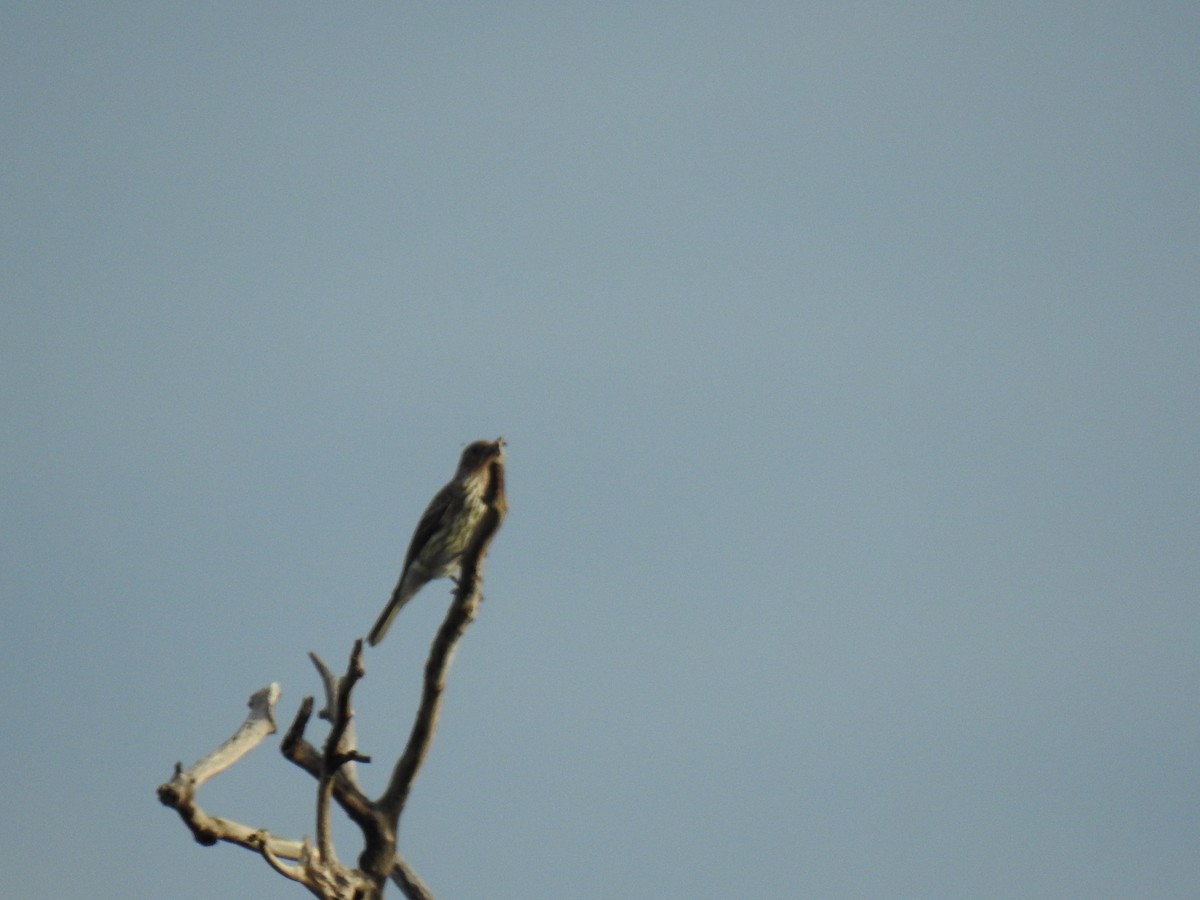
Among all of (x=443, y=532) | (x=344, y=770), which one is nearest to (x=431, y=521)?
(x=443, y=532)

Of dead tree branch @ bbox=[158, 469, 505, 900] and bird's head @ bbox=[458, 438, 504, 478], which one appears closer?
dead tree branch @ bbox=[158, 469, 505, 900]

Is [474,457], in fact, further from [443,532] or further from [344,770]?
[344,770]

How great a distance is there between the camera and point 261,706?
10.7m

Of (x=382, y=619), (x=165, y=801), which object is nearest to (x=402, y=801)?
(x=165, y=801)

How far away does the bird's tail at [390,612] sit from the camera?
1580cm

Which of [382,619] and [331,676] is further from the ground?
[382,619]

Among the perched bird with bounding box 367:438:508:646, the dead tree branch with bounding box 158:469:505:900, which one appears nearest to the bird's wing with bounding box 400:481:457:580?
the perched bird with bounding box 367:438:508:646

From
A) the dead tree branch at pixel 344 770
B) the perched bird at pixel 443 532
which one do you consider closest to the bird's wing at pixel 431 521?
the perched bird at pixel 443 532

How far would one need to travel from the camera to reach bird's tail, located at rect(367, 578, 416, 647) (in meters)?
15.8

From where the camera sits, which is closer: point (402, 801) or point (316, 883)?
point (316, 883)

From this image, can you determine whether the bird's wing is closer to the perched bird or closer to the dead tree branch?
the perched bird

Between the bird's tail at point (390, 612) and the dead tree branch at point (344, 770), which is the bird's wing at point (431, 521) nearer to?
the bird's tail at point (390, 612)

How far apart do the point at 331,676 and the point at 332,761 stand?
59 cm

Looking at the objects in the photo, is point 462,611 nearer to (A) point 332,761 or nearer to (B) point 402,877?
(A) point 332,761
